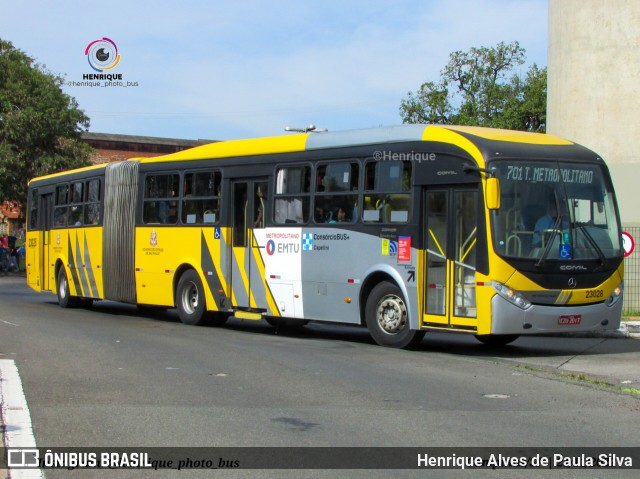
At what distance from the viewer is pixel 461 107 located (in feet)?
212

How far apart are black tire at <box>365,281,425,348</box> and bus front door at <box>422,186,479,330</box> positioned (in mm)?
489

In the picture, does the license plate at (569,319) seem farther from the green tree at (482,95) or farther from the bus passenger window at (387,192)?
the green tree at (482,95)

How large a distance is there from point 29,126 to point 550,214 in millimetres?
35755

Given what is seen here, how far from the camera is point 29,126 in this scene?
44.6 meters

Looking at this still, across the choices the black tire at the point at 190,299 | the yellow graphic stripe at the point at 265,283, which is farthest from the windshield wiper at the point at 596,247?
the black tire at the point at 190,299

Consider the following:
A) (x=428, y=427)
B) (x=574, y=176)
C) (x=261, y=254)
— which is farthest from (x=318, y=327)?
(x=428, y=427)

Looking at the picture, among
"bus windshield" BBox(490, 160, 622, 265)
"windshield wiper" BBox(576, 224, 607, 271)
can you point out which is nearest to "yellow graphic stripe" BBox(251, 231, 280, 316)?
"bus windshield" BBox(490, 160, 622, 265)

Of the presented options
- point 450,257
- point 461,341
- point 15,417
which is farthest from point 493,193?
point 15,417

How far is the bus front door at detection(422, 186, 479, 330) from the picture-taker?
13453mm

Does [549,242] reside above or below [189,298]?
above

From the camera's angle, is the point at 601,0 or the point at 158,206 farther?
the point at 601,0

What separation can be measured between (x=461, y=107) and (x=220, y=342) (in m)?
51.6

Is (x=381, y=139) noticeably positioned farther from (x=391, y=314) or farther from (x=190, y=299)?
(x=190, y=299)

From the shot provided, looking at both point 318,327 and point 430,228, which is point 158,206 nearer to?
point 318,327
